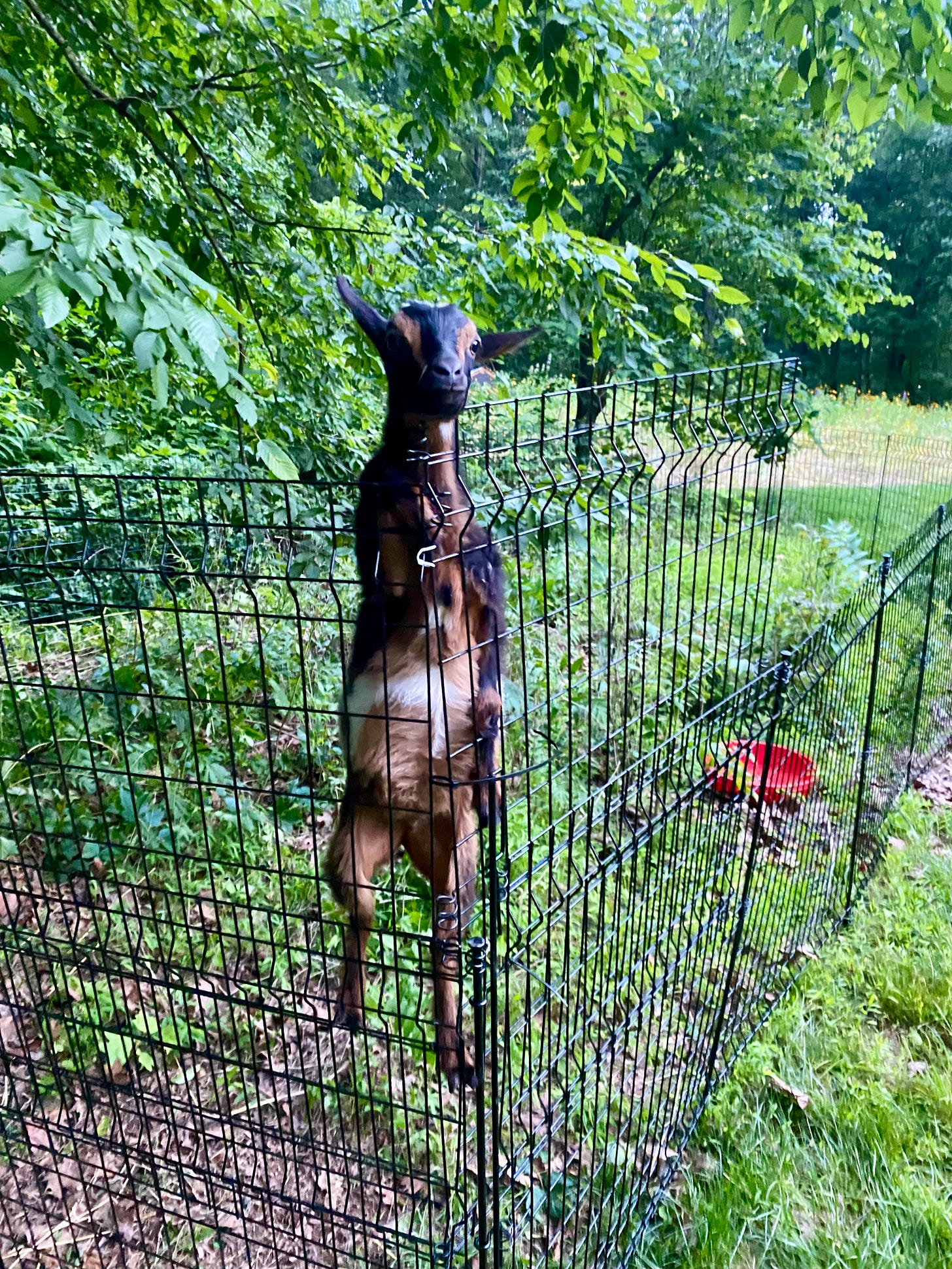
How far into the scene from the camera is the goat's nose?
1.91m

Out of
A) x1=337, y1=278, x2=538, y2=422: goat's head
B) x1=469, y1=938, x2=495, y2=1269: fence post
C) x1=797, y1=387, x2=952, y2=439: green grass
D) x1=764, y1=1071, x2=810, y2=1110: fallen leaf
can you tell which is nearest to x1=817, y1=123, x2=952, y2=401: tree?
x1=797, y1=387, x2=952, y2=439: green grass

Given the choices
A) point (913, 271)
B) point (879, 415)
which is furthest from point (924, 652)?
point (913, 271)

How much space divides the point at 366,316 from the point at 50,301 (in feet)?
2.48

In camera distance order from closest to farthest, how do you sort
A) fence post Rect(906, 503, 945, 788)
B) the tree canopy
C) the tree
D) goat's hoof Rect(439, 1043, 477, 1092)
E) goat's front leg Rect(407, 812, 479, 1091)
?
goat's front leg Rect(407, 812, 479, 1091)
goat's hoof Rect(439, 1043, 477, 1092)
the tree canopy
fence post Rect(906, 503, 945, 788)
the tree

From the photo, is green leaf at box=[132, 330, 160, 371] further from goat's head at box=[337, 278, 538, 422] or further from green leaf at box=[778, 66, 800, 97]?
green leaf at box=[778, 66, 800, 97]

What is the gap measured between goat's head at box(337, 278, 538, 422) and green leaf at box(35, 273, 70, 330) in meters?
0.69

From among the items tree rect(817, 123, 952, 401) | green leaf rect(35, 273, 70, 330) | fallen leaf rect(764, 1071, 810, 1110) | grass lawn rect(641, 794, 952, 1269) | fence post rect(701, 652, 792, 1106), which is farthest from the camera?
tree rect(817, 123, 952, 401)

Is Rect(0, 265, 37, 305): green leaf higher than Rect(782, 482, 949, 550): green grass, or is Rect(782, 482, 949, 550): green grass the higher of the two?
Rect(0, 265, 37, 305): green leaf

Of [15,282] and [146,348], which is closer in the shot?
[15,282]

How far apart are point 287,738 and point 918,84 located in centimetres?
369

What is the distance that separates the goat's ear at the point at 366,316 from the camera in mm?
2066

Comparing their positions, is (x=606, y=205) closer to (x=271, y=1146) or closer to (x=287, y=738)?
→ (x=287, y=738)

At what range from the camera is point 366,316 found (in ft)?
6.84

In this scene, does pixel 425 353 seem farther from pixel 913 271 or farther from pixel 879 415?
pixel 913 271
